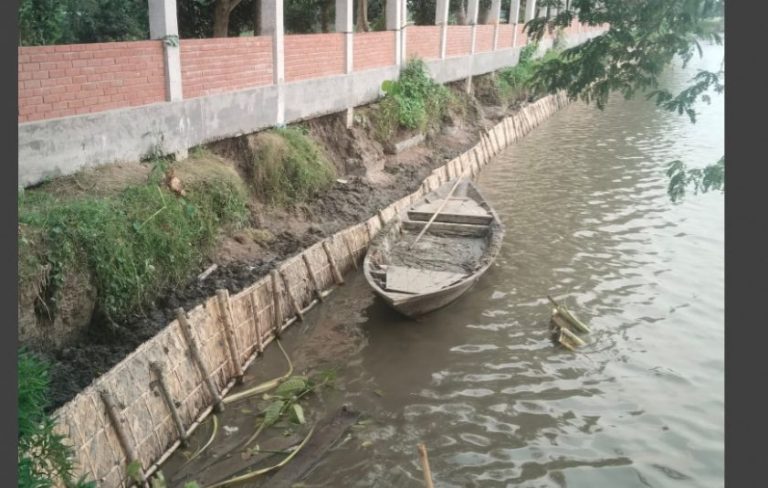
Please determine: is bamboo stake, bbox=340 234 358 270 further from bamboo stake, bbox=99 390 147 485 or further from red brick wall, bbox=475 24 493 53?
red brick wall, bbox=475 24 493 53

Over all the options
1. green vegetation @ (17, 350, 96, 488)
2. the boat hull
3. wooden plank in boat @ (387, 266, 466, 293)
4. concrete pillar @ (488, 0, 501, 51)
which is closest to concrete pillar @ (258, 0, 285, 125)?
wooden plank in boat @ (387, 266, 466, 293)

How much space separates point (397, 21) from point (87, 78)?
32.5 feet

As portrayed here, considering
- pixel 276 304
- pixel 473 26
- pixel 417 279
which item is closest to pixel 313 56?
pixel 417 279

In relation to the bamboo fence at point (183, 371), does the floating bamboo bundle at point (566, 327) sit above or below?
below

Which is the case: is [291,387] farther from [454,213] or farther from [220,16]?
[220,16]

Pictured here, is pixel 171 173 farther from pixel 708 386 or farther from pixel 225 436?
pixel 708 386

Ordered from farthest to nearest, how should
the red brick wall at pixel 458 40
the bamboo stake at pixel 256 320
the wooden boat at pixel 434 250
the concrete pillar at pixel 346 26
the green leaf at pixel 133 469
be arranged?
the red brick wall at pixel 458 40 → the concrete pillar at pixel 346 26 → the wooden boat at pixel 434 250 → the bamboo stake at pixel 256 320 → the green leaf at pixel 133 469

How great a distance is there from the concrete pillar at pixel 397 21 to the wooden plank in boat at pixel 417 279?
8.61 m

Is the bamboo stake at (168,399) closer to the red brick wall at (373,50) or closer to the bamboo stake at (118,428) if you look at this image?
the bamboo stake at (118,428)

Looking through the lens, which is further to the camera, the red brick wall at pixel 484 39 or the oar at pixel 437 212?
the red brick wall at pixel 484 39

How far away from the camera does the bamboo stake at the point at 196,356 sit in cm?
696

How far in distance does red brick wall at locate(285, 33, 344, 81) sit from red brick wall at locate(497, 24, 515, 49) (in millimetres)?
13286

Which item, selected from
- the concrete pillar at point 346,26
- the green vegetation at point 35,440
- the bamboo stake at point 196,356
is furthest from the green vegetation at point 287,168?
the green vegetation at point 35,440

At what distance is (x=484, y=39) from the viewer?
23.8 meters
